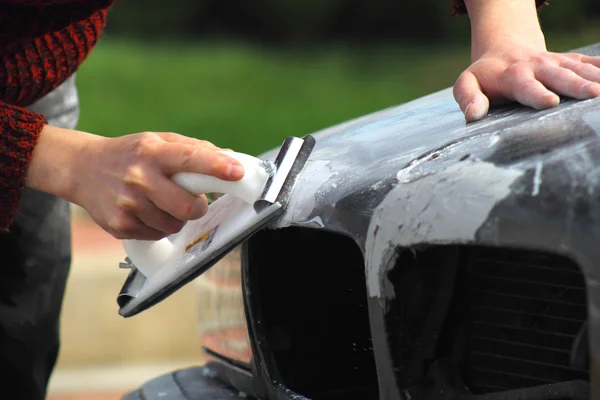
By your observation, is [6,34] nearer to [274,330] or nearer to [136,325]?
[274,330]

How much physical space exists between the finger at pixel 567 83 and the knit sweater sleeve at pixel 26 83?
0.99 m

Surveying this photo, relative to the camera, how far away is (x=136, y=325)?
4.80 metres

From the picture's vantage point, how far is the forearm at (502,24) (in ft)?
6.81

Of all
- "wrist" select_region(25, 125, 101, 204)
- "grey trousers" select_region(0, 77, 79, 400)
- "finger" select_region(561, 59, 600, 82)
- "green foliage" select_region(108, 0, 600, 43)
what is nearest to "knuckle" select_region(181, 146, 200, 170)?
"wrist" select_region(25, 125, 101, 204)

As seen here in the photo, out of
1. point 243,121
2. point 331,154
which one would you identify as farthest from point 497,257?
point 243,121

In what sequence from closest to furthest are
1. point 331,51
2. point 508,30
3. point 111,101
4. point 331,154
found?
point 331,154 < point 508,30 < point 111,101 < point 331,51

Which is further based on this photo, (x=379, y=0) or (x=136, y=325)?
(x=379, y=0)

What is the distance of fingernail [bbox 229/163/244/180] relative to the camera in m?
1.64

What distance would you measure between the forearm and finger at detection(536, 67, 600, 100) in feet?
0.61

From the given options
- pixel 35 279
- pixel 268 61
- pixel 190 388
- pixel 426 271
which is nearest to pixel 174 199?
pixel 426 271

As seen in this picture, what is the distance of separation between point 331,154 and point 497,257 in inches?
14.7

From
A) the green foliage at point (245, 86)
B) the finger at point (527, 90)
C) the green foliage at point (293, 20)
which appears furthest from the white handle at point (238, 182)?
the green foliage at point (293, 20)

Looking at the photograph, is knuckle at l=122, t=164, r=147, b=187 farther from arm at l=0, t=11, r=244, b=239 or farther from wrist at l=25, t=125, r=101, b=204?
wrist at l=25, t=125, r=101, b=204

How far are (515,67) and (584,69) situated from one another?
0.13 meters
